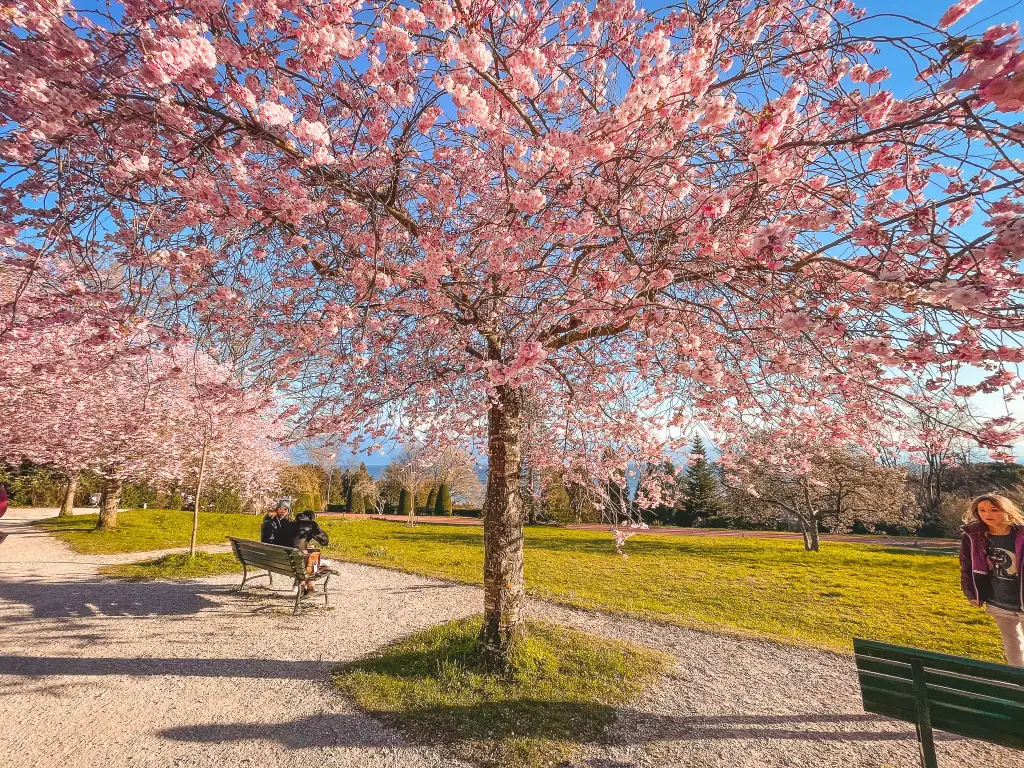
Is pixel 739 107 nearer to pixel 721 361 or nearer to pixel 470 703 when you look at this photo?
pixel 721 361

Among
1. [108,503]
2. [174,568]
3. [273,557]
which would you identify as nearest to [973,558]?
[273,557]

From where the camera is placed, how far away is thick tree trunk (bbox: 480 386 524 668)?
4.70m

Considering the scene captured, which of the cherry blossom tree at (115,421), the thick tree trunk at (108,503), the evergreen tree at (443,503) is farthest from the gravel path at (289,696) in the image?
the evergreen tree at (443,503)

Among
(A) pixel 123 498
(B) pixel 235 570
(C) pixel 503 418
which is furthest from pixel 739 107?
(A) pixel 123 498

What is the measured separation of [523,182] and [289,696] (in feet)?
16.5

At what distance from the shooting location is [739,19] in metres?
3.16

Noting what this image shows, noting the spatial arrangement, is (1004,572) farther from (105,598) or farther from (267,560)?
(105,598)

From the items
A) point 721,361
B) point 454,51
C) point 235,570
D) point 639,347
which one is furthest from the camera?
point 235,570

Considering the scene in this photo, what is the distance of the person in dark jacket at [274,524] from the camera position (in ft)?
23.5

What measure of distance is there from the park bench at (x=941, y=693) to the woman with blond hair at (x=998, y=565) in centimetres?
191

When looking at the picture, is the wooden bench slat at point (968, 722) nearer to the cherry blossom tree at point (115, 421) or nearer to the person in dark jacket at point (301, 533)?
the person in dark jacket at point (301, 533)

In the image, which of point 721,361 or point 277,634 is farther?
point 277,634

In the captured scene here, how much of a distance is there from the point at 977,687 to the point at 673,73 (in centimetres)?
442

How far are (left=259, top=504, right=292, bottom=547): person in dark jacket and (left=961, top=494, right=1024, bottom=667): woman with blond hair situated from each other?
8669 millimetres
